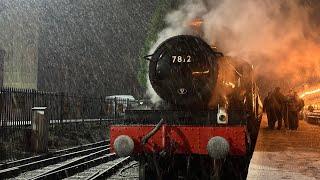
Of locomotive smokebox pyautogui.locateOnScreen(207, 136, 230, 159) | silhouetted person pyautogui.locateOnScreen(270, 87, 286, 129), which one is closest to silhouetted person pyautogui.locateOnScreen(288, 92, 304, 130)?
silhouetted person pyautogui.locateOnScreen(270, 87, 286, 129)

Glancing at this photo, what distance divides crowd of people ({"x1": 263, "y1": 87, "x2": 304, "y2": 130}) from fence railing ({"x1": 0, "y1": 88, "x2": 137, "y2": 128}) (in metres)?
7.04

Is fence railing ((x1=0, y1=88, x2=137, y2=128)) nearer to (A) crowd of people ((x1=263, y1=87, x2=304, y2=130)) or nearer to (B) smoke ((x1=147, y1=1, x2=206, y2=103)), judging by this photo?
(B) smoke ((x1=147, y1=1, x2=206, y2=103))

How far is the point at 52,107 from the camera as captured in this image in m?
14.3

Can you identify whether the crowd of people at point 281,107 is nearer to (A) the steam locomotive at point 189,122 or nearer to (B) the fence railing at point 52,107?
(A) the steam locomotive at point 189,122

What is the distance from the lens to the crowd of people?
39.3 feet

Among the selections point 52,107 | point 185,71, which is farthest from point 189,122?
point 52,107

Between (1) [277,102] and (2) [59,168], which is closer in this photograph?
(2) [59,168]

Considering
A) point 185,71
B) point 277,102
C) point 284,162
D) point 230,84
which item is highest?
point 185,71

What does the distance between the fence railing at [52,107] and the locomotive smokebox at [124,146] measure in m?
5.81

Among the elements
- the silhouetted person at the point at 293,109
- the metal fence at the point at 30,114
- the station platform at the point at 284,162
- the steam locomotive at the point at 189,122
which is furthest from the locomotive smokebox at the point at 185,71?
the silhouetted person at the point at 293,109

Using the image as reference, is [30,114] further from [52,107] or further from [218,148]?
[218,148]

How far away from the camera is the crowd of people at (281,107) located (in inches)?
472

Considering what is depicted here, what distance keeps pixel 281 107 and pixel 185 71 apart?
6732 millimetres

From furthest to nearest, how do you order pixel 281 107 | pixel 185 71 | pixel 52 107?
pixel 52 107
pixel 281 107
pixel 185 71
